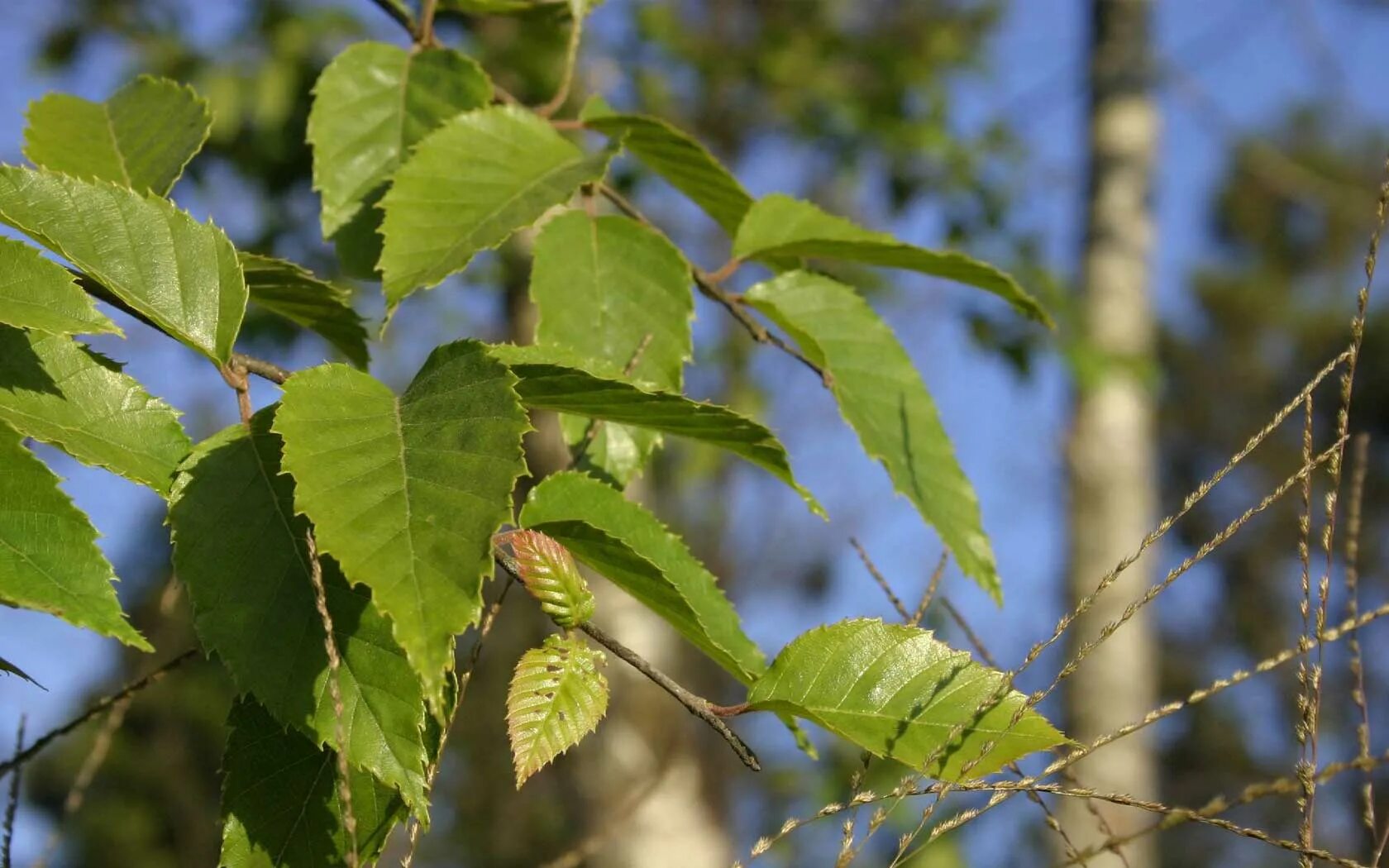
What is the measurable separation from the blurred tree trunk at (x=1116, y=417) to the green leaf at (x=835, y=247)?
3442 mm

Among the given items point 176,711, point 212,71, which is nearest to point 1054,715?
point 212,71

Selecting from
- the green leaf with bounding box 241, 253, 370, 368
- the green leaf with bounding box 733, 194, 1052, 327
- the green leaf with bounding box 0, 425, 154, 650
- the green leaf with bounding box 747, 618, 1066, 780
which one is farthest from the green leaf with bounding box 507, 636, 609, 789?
the green leaf with bounding box 733, 194, 1052, 327

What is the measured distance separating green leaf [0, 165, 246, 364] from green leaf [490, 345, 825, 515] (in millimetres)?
180

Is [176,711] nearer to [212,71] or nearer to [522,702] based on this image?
[212,71]

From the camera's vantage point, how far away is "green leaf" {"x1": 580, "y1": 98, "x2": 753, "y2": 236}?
107 centimetres

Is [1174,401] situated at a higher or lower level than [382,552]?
higher

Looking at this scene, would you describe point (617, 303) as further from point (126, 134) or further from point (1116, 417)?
point (1116, 417)

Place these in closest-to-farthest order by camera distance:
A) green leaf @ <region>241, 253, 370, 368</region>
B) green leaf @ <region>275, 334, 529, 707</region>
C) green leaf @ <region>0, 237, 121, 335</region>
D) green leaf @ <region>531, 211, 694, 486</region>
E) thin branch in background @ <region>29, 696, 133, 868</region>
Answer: green leaf @ <region>275, 334, 529, 707</region> → green leaf @ <region>0, 237, 121, 335</region> → green leaf @ <region>241, 253, 370, 368</region> → green leaf @ <region>531, 211, 694, 486</region> → thin branch in background @ <region>29, 696, 133, 868</region>

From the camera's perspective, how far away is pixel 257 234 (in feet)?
12.5

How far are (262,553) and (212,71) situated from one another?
3.34m

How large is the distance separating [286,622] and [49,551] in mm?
127

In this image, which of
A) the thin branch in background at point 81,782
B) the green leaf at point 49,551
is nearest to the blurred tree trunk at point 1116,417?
the thin branch in background at point 81,782

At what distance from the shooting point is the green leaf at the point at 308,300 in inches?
35.4

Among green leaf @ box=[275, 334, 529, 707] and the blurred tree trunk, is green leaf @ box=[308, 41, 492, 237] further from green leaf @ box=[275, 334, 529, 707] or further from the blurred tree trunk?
the blurred tree trunk
